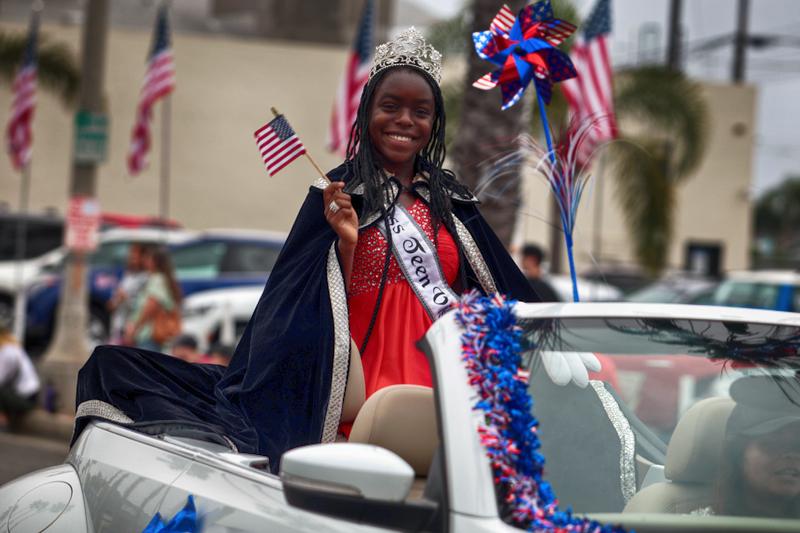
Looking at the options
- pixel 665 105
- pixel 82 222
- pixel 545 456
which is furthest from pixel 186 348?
pixel 665 105

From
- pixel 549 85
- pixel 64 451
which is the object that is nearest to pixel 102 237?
pixel 64 451

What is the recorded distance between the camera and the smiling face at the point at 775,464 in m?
2.75

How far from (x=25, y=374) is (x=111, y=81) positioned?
15.3 metres

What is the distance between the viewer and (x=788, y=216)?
71938 mm

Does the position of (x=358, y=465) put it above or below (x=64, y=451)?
above

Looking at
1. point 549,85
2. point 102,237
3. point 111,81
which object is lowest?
point 102,237

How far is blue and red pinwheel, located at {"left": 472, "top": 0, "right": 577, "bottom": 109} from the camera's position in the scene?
419 centimetres

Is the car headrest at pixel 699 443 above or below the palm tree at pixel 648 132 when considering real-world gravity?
below

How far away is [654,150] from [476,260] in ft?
53.0

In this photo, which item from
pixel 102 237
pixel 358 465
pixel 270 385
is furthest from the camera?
pixel 102 237

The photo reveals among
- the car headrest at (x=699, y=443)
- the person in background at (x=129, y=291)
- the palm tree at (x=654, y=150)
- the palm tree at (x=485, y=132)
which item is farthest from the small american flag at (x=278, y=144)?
the palm tree at (x=654, y=150)

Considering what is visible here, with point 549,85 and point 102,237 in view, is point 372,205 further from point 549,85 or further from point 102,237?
point 102,237

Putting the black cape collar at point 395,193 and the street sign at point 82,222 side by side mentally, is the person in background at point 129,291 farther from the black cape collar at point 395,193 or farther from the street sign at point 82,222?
the black cape collar at point 395,193

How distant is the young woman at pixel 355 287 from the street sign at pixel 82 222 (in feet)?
26.4
